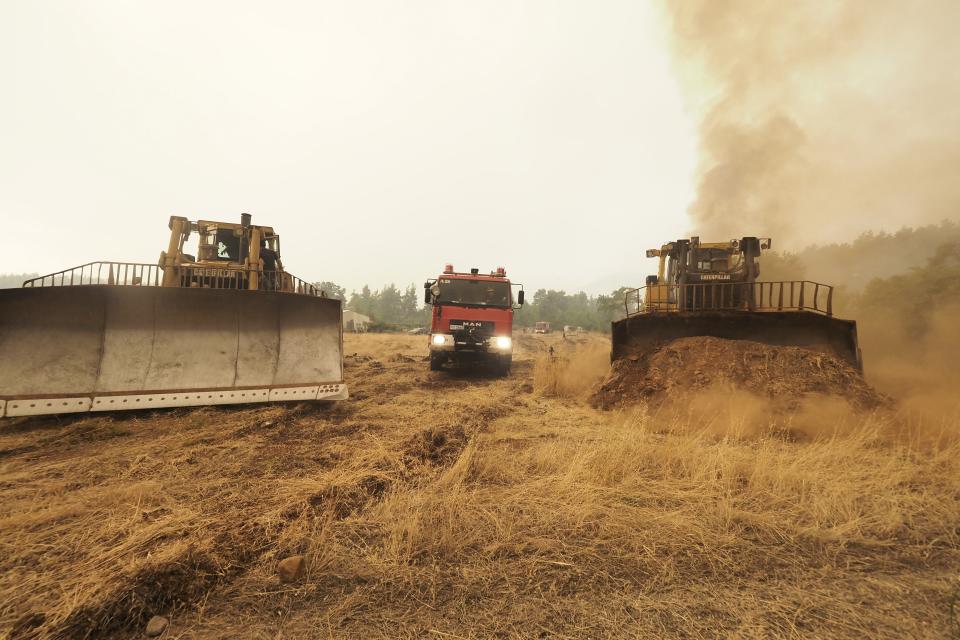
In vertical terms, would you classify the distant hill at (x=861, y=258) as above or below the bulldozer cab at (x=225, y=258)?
above

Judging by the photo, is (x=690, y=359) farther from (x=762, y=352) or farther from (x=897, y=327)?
(x=897, y=327)

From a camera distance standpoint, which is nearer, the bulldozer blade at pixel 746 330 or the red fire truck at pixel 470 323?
the bulldozer blade at pixel 746 330

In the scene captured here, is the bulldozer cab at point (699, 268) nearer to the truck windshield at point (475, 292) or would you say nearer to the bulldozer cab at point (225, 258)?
the truck windshield at point (475, 292)

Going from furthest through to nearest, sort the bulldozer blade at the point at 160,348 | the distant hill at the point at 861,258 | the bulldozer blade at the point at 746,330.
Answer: the distant hill at the point at 861,258
the bulldozer blade at the point at 746,330
the bulldozer blade at the point at 160,348

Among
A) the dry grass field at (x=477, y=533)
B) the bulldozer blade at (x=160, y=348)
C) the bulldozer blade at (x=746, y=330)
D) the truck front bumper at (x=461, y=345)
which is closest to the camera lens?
the dry grass field at (x=477, y=533)

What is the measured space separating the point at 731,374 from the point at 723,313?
129cm

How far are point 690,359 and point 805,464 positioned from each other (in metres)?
2.71

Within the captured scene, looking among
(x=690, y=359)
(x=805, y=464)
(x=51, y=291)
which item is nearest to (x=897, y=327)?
(x=690, y=359)

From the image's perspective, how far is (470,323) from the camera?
973cm

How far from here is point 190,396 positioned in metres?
4.80

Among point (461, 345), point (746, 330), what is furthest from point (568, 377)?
point (746, 330)


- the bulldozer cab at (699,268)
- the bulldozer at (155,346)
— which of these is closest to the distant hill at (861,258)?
the bulldozer cab at (699,268)

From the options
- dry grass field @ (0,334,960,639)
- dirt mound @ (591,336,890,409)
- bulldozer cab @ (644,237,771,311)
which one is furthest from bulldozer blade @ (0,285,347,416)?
bulldozer cab @ (644,237,771,311)

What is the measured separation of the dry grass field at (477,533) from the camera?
1.65 meters
